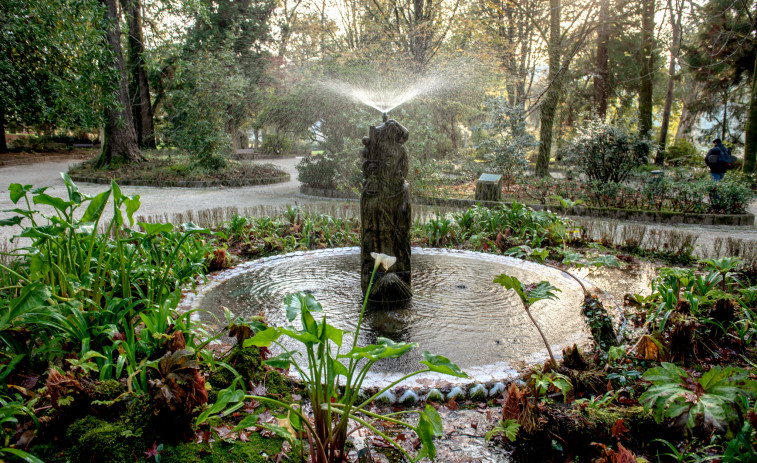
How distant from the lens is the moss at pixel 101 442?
2016 millimetres

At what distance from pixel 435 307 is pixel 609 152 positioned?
10.2 metres

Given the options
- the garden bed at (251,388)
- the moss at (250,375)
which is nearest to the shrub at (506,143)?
the garden bed at (251,388)

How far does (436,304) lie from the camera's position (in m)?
4.35

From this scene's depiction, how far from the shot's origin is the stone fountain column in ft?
13.8

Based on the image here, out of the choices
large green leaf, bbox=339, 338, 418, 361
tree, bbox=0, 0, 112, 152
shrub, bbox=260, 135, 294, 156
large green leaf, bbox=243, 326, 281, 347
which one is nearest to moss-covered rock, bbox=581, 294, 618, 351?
large green leaf, bbox=339, 338, 418, 361

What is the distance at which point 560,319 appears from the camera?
408 cm

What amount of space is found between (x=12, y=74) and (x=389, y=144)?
7.74 m

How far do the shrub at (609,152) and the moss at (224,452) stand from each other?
11714 mm

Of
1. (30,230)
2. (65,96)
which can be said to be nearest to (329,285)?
(30,230)

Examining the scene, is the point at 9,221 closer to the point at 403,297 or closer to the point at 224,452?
the point at 224,452

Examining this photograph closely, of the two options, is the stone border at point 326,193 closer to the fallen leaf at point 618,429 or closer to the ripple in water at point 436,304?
the ripple in water at point 436,304

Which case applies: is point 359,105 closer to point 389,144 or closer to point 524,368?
point 389,144

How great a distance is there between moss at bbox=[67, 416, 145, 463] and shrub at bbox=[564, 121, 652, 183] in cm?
1215

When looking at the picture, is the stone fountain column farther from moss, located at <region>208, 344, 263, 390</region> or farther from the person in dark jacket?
the person in dark jacket
